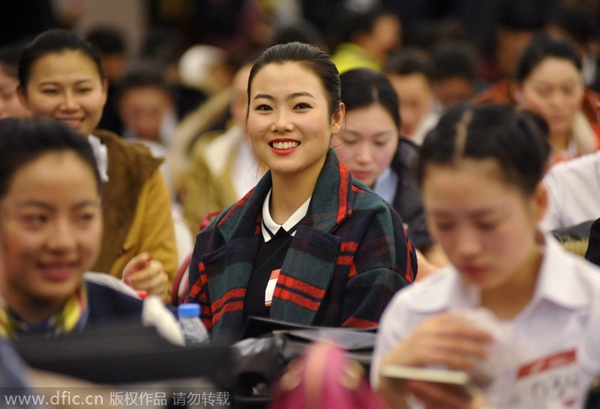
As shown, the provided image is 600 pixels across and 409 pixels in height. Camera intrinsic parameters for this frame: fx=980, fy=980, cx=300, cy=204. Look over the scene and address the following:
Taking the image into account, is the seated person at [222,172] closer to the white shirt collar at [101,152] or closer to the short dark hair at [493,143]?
the white shirt collar at [101,152]

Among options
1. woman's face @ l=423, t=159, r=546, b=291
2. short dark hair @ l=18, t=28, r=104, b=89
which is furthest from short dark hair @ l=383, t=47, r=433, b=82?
woman's face @ l=423, t=159, r=546, b=291

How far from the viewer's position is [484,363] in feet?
5.64

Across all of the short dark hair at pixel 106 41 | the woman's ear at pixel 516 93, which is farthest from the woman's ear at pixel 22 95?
the short dark hair at pixel 106 41

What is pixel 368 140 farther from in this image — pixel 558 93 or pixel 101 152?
pixel 558 93

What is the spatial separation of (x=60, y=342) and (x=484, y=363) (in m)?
0.74

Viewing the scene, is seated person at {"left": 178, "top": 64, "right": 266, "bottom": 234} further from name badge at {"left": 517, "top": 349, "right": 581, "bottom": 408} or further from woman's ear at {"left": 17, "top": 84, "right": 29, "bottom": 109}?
name badge at {"left": 517, "top": 349, "right": 581, "bottom": 408}

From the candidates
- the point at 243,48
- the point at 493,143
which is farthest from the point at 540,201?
the point at 243,48

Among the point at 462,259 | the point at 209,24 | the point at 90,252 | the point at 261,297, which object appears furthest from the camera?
the point at 209,24

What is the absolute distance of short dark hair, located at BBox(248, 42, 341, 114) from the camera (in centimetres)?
308

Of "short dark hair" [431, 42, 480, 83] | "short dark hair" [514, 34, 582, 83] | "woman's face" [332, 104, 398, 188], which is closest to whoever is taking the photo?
"woman's face" [332, 104, 398, 188]

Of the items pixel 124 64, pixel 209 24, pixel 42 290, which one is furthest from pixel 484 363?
pixel 209 24

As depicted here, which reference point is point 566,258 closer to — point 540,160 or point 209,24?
point 540,160

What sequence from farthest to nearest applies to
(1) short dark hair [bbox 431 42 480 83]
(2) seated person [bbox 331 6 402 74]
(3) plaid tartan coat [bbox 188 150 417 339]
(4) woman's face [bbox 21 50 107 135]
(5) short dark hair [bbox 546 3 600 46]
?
(2) seated person [bbox 331 6 402 74] < (5) short dark hair [bbox 546 3 600 46] < (1) short dark hair [bbox 431 42 480 83] < (4) woman's face [bbox 21 50 107 135] < (3) plaid tartan coat [bbox 188 150 417 339]

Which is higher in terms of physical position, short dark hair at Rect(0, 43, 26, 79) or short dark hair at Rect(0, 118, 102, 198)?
short dark hair at Rect(0, 43, 26, 79)
